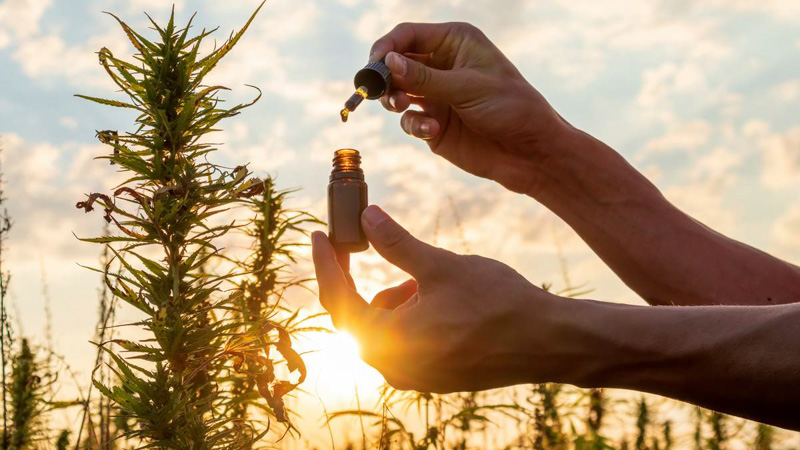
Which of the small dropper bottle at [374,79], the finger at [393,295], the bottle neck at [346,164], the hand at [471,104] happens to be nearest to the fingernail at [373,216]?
the bottle neck at [346,164]

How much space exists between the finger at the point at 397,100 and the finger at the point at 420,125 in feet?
0.79

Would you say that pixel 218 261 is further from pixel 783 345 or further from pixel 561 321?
pixel 783 345

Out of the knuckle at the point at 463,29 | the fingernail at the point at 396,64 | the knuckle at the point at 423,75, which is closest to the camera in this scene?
the fingernail at the point at 396,64

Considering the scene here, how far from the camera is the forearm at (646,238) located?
3.78m

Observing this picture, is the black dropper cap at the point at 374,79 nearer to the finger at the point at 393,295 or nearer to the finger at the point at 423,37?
the finger at the point at 423,37

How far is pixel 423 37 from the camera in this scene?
3838mm

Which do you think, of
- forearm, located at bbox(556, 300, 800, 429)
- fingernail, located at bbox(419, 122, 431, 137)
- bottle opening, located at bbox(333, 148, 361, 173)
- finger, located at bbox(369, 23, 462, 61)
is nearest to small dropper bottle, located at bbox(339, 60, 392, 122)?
finger, located at bbox(369, 23, 462, 61)

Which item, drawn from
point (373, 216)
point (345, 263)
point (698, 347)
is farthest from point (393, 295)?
point (698, 347)

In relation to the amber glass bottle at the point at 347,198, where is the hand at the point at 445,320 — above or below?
below

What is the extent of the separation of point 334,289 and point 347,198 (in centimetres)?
33

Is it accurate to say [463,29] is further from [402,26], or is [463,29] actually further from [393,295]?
[393,295]

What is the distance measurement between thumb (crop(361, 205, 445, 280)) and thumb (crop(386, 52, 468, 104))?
3.87 feet

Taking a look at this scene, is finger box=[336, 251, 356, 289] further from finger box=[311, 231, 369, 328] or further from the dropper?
the dropper

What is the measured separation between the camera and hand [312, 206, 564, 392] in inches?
87.4
